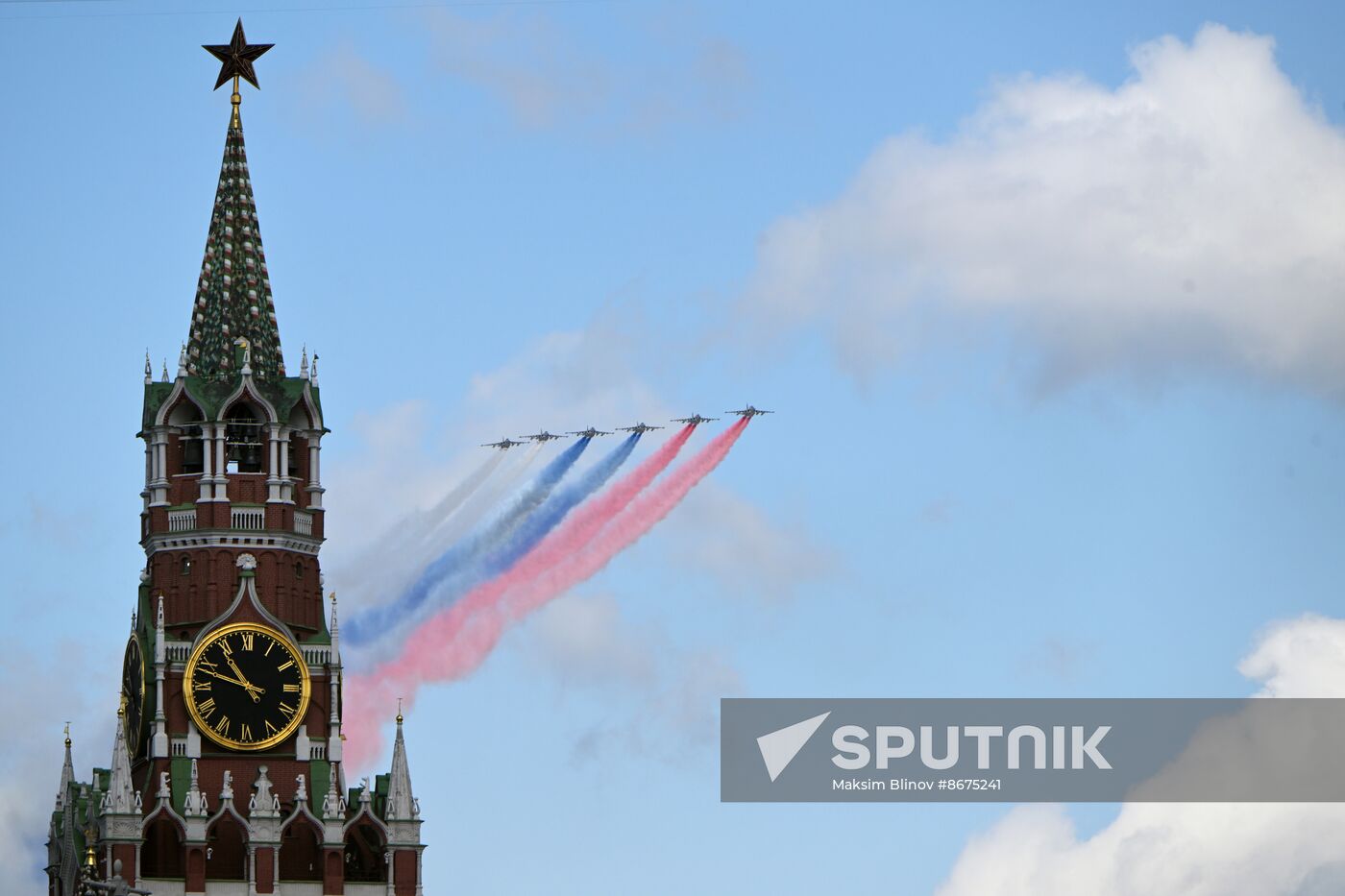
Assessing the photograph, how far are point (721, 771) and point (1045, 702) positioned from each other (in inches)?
741

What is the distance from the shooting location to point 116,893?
139m

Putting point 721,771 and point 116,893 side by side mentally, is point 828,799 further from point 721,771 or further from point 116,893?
point 116,893

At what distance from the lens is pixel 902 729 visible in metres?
185

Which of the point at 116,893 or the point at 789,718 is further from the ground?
the point at 789,718

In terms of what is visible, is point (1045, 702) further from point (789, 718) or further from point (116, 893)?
point (116, 893)

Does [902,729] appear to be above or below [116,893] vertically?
above

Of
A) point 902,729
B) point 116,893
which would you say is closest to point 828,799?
point 902,729

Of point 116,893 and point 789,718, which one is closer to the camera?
point 116,893

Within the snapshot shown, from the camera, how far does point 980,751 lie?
184 m

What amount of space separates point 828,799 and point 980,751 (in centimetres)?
871

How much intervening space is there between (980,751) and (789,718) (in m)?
12.3

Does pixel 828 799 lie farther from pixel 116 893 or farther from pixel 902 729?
pixel 116 893

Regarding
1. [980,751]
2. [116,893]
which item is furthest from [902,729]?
[116,893]

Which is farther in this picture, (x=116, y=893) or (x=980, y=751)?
(x=980, y=751)
